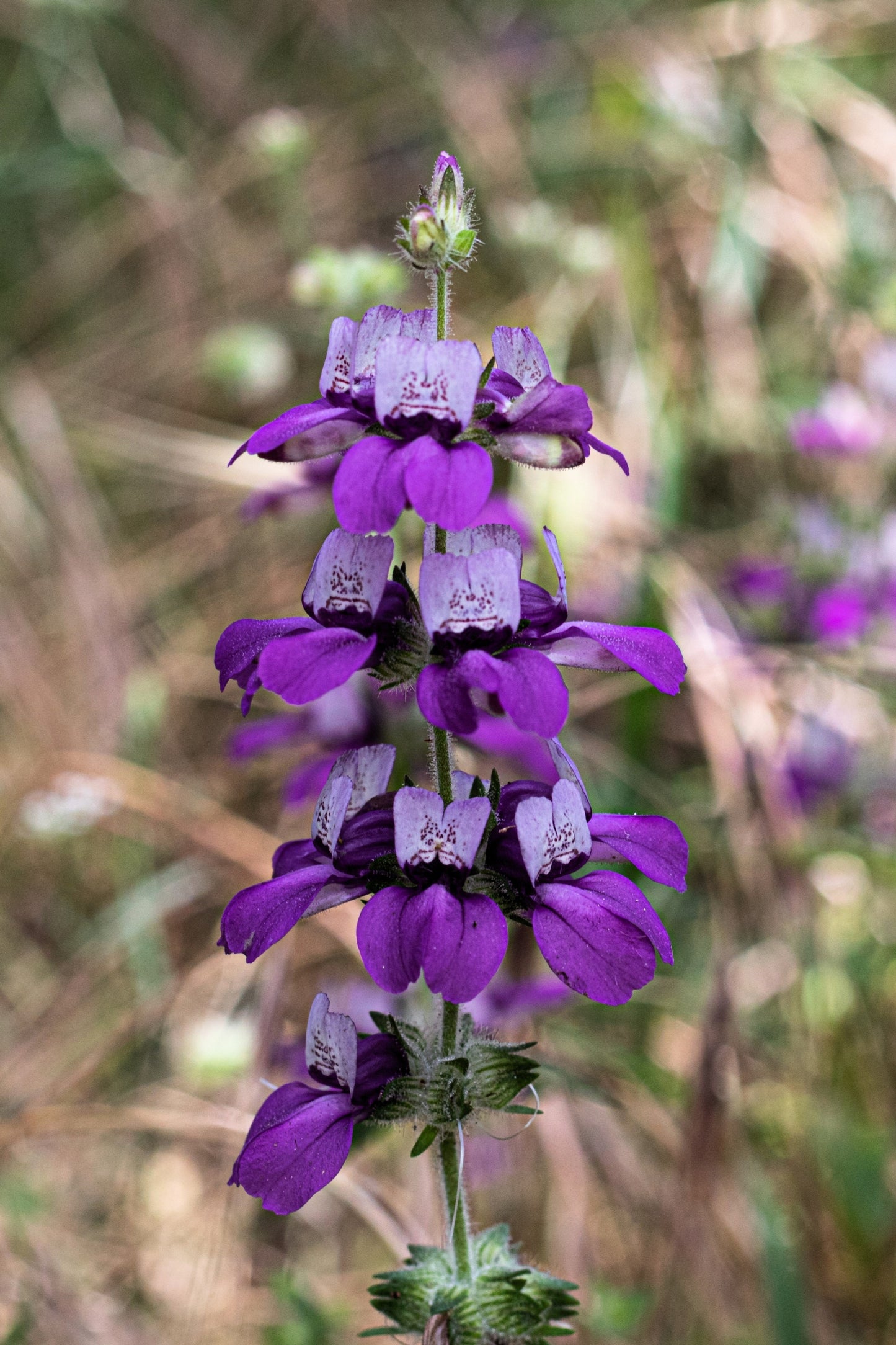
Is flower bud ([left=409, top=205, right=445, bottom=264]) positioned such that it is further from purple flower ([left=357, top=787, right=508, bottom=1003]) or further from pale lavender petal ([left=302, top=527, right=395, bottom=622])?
purple flower ([left=357, top=787, right=508, bottom=1003])

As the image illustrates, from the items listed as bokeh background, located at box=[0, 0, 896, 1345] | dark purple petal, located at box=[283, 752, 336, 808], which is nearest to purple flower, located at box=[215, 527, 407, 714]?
dark purple petal, located at box=[283, 752, 336, 808]

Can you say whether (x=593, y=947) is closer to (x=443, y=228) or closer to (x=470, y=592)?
(x=470, y=592)

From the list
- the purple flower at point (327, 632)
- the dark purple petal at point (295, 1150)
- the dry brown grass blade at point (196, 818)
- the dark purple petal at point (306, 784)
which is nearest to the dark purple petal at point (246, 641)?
the purple flower at point (327, 632)

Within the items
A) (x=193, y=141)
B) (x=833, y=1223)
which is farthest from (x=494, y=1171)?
(x=193, y=141)

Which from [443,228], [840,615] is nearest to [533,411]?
[443,228]

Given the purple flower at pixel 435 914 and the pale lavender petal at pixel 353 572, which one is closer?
the purple flower at pixel 435 914

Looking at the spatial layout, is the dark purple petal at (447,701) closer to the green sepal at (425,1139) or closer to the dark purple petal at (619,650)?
the dark purple petal at (619,650)
